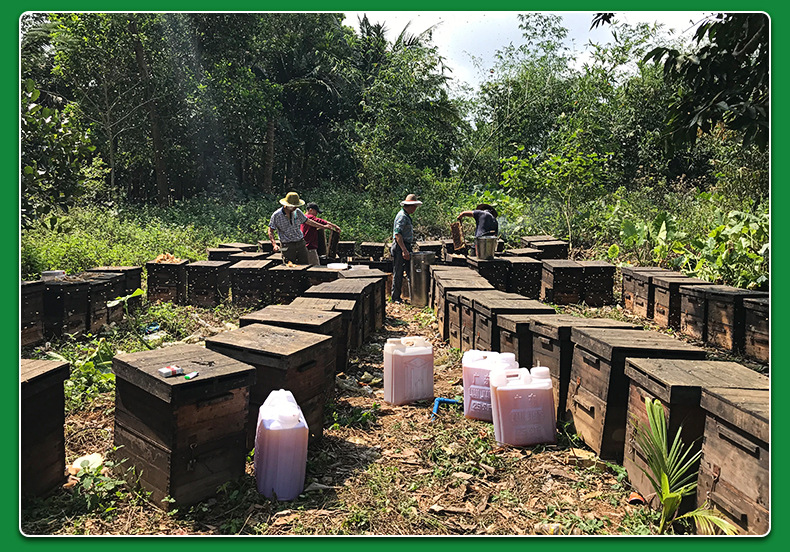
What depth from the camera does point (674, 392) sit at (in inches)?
125

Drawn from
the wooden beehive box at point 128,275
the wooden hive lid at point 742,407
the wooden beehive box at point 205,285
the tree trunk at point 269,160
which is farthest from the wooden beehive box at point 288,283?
the wooden hive lid at point 742,407

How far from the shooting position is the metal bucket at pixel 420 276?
1050 centimetres

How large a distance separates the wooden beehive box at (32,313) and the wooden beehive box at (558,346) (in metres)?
5.54

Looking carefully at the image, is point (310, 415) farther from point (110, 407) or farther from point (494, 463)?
point (110, 407)

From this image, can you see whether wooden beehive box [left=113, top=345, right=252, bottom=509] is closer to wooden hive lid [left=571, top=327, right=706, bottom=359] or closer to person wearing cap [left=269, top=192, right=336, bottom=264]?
wooden hive lid [left=571, top=327, right=706, bottom=359]

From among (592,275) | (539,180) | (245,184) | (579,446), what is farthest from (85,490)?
(539,180)

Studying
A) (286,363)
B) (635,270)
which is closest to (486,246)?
(635,270)

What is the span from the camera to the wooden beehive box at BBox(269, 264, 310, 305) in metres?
8.51

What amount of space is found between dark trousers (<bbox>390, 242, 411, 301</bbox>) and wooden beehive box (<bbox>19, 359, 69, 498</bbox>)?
24.3 feet

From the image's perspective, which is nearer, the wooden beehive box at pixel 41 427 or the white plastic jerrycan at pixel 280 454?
the wooden beehive box at pixel 41 427

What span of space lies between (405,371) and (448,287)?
237 cm

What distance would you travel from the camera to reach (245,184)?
45.9 feet

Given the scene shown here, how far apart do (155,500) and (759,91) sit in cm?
476

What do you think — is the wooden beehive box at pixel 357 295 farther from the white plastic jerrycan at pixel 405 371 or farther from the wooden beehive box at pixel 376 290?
the white plastic jerrycan at pixel 405 371
